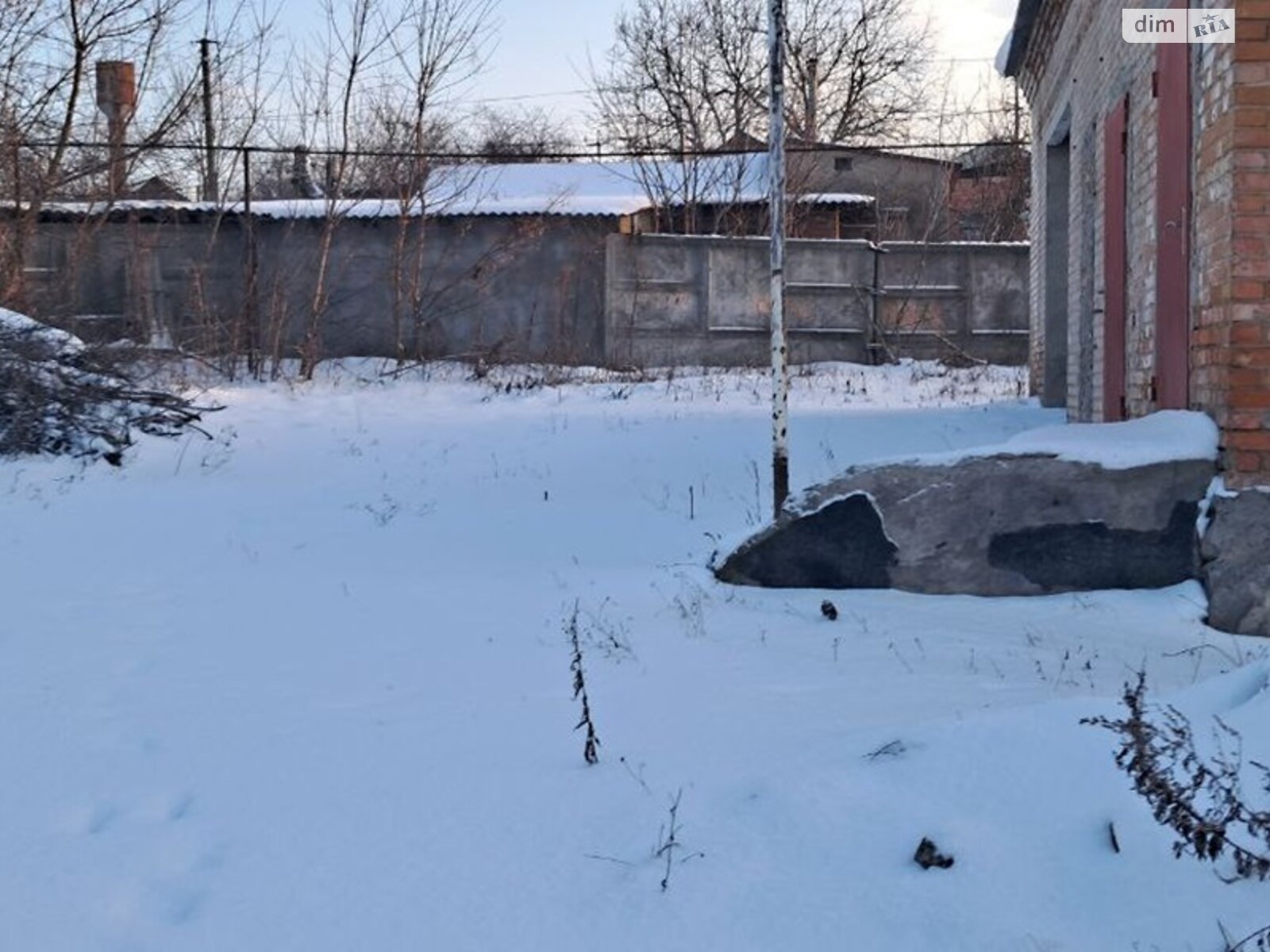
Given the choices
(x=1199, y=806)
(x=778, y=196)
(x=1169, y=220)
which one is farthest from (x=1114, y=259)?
(x=1199, y=806)

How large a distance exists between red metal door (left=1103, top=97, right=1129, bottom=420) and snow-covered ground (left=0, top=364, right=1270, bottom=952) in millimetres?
2462

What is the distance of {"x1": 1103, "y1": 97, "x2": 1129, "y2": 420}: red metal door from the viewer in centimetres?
738

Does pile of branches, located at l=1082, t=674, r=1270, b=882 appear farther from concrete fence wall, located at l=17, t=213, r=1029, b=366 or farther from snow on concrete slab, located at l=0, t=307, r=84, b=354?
concrete fence wall, located at l=17, t=213, r=1029, b=366

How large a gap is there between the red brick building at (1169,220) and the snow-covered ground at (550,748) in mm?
906

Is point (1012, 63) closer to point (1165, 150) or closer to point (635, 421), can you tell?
point (635, 421)

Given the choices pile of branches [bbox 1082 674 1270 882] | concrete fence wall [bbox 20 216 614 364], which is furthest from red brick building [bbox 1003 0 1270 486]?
concrete fence wall [bbox 20 216 614 364]

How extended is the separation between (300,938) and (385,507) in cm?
494

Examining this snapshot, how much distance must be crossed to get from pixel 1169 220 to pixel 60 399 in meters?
6.57

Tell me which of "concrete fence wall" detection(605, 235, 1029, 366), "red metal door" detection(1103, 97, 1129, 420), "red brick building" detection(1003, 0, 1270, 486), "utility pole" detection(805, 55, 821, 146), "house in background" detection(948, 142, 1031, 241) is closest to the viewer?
"red brick building" detection(1003, 0, 1270, 486)

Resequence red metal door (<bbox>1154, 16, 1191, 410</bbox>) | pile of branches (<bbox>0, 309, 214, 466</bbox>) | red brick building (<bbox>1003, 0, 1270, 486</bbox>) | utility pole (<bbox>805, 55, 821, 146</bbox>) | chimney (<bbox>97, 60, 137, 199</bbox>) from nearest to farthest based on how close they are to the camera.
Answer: red brick building (<bbox>1003, 0, 1270, 486</bbox>) < red metal door (<bbox>1154, 16, 1191, 410</bbox>) < pile of branches (<bbox>0, 309, 214, 466</bbox>) < chimney (<bbox>97, 60, 137, 199</bbox>) < utility pole (<bbox>805, 55, 821, 146</bbox>)

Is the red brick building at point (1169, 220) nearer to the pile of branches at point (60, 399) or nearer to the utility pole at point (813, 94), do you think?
the pile of branches at point (60, 399)

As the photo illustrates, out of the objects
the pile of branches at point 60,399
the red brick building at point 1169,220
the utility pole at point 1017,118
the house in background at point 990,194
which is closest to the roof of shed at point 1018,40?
the red brick building at point 1169,220

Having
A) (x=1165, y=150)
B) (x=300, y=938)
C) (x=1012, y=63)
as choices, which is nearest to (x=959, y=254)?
(x=1012, y=63)

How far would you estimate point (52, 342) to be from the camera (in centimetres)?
876
